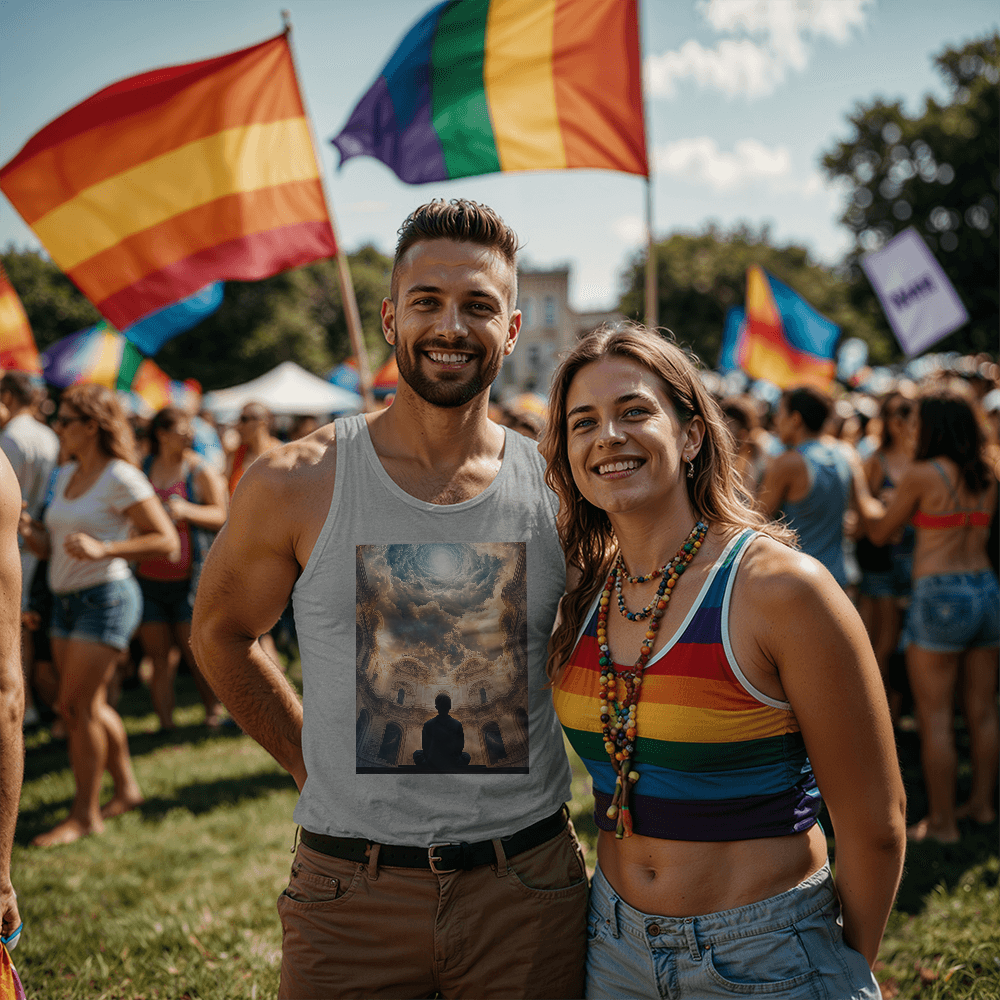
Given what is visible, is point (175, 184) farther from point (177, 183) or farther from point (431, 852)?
point (431, 852)

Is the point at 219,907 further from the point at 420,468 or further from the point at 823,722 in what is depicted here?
the point at 823,722

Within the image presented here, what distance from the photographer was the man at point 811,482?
5.28 metres

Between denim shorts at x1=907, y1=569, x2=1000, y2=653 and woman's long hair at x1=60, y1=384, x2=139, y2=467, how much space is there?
4680 millimetres

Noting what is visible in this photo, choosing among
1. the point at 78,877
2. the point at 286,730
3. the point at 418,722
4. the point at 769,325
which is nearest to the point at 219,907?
the point at 78,877

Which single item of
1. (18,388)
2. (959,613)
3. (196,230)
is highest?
(196,230)

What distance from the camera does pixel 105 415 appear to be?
4836 millimetres

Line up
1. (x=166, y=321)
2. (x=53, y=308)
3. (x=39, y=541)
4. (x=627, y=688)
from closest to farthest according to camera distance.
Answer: (x=627, y=688) → (x=166, y=321) → (x=39, y=541) → (x=53, y=308)

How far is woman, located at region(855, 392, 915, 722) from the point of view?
6.26 metres

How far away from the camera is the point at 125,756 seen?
16.6ft

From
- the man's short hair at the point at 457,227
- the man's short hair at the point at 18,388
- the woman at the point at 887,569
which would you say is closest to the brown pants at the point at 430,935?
the man's short hair at the point at 457,227

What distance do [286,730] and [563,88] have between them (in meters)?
3.87

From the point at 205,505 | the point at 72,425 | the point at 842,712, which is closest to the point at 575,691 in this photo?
the point at 842,712

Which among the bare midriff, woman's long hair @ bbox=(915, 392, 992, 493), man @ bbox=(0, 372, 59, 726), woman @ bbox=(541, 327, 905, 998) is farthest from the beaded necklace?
man @ bbox=(0, 372, 59, 726)

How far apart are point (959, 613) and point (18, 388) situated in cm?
636
